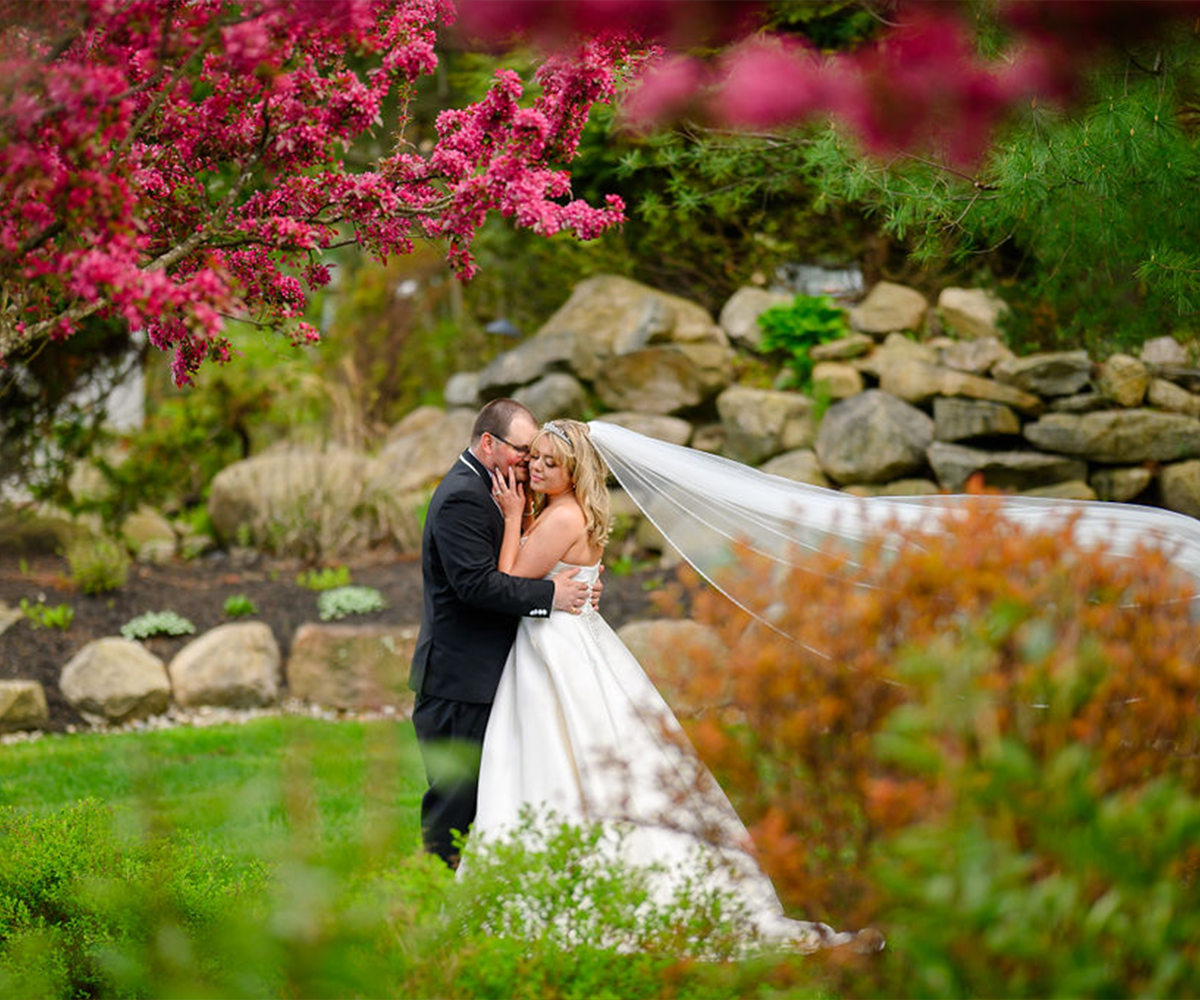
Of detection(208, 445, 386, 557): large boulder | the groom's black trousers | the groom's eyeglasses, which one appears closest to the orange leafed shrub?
the groom's black trousers

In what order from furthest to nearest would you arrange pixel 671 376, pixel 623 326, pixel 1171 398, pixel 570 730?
pixel 623 326, pixel 671 376, pixel 1171 398, pixel 570 730

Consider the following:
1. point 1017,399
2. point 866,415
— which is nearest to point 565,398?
point 866,415

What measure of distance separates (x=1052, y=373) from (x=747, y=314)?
9.68 feet

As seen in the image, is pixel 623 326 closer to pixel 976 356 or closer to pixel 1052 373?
pixel 976 356

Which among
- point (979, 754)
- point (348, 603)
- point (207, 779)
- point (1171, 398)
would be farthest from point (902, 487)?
point (979, 754)

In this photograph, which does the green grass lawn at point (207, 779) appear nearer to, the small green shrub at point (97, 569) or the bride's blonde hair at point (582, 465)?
the bride's blonde hair at point (582, 465)

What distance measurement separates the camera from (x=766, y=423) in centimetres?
999

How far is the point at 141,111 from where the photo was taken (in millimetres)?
3199

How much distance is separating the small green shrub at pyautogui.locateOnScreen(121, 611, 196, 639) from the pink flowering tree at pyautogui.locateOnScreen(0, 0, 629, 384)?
5637 mm

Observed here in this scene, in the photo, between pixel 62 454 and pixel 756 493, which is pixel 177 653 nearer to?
pixel 62 454

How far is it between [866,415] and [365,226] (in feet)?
21.4

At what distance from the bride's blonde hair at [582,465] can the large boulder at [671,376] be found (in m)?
6.12

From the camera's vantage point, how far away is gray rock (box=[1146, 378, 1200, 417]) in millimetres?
8883

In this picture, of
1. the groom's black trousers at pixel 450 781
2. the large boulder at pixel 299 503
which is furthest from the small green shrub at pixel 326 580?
the groom's black trousers at pixel 450 781
